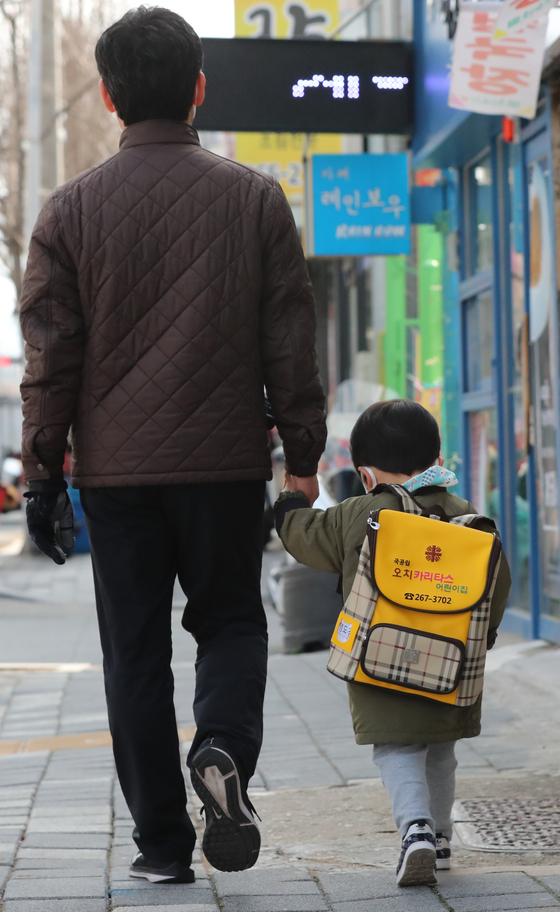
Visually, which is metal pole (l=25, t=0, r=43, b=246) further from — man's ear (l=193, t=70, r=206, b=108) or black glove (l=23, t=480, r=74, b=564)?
black glove (l=23, t=480, r=74, b=564)

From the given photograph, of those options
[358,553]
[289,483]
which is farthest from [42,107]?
[358,553]

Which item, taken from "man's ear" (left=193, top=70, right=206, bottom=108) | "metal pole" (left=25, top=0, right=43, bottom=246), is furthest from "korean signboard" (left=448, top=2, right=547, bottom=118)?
"metal pole" (left=25, top=0, right=43, bottom=246)

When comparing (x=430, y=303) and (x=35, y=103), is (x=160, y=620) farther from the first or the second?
(x=35, y=103)

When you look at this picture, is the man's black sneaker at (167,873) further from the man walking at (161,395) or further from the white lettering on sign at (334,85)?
the white lettering on sign at (334,85)

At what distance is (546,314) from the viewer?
6305 millimetres

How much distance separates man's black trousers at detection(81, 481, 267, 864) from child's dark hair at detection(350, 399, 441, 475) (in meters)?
0.31

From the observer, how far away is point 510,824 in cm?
344

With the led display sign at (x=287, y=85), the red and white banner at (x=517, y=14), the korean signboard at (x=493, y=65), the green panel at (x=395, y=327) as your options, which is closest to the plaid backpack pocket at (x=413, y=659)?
the korean signboard at (x=493, y=65)

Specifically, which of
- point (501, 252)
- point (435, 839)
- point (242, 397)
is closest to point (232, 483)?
point (242, 397)

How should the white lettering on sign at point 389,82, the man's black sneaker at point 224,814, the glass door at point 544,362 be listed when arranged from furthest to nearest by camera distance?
the white lettering on sign at point 389,82
the glass door at point 544,362
the man's black sneaker at point 224,814

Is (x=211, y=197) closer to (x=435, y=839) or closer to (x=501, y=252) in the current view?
(x=435, y=839)

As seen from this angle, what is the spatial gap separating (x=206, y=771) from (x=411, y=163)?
6489 mm

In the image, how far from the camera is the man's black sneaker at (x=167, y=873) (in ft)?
9.24

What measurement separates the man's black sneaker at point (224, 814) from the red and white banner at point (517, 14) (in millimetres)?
3868
